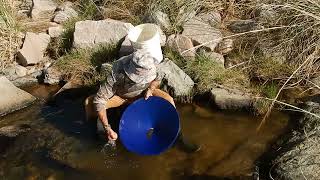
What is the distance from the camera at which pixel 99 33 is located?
592 cm

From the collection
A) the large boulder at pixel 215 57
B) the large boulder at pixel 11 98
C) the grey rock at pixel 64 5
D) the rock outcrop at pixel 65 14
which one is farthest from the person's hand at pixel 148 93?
the grey rock at pixel 64 5

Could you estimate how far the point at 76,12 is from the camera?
6738 millimetres

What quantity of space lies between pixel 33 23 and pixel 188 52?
7.44 ft

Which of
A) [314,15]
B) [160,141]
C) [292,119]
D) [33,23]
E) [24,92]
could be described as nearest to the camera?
[160,141]

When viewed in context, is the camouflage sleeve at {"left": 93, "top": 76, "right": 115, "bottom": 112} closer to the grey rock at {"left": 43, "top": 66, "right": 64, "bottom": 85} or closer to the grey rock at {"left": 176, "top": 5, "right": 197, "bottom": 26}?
the grey rock at {"left": 43, "top": 66, "right": 64, "bottom": 85}

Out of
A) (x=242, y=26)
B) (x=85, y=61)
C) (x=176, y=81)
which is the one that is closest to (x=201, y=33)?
(x=242, y=26)

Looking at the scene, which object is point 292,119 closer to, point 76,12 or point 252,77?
point 252,77

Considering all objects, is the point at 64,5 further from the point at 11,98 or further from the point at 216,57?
the point at 216,57

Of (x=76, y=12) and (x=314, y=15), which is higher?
(x=314, y=15)

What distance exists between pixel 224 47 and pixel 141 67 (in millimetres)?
1828

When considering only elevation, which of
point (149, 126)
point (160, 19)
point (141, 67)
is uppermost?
point (141, 67)

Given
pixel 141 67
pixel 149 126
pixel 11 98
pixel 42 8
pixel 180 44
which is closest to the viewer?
pixel 141 67

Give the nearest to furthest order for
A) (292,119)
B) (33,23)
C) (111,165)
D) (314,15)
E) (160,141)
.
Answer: (160,141) < (111,165) < (292,119) < (314,15) < (33,23)

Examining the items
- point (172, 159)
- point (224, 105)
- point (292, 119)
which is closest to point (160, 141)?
point (172, 159)
